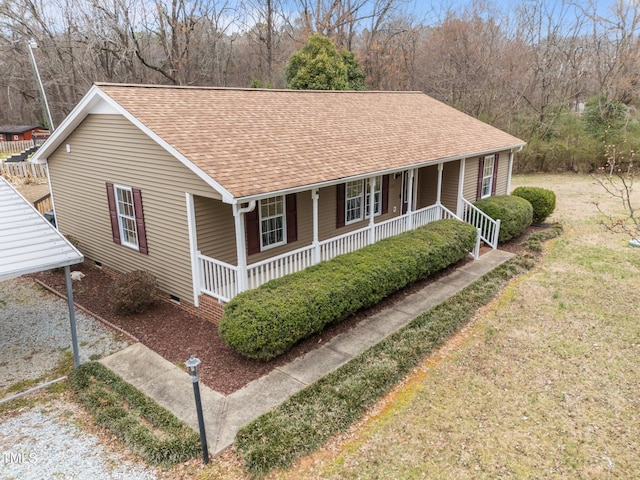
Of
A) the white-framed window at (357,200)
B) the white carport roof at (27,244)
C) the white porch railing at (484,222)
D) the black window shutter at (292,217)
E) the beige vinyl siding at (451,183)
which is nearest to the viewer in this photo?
the white carport roof at (27,244)

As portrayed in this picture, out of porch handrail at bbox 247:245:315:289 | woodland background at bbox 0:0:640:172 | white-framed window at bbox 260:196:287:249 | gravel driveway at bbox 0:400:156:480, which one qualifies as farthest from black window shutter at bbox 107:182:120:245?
woodland background at bbox 0:0:640:172

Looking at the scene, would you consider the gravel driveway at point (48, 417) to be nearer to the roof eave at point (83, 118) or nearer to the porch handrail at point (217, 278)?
the porch handrail at point (217, 278)

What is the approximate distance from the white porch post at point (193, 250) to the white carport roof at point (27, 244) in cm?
219

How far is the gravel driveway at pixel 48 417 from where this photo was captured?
17.6 feet

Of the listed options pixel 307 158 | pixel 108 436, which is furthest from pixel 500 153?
pixel 108 436

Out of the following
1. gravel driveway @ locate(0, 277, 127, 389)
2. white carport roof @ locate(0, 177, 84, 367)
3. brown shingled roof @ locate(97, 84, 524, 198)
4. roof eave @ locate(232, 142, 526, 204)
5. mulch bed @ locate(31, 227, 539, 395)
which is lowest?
gravel driveway @ locate(0, 277, 127, 389)

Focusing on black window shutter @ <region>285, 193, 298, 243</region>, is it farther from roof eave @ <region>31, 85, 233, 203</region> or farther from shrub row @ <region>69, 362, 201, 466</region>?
shrub row @ <region>69, 362, 201, 466</region>

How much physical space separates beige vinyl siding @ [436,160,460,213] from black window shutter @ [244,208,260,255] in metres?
7.71

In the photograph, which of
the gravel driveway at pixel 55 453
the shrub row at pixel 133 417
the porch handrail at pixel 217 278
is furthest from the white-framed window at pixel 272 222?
the gravel driveway at pixel 55 453

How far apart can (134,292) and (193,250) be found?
159 centimetres

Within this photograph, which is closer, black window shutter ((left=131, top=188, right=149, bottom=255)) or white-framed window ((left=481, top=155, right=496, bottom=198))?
black window shutter ((left=131, top=188, right=149, bottom=255))

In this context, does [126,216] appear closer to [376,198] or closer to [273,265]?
[273,265]

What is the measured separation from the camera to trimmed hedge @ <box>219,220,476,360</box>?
23.6ft

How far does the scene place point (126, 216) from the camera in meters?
10.4
